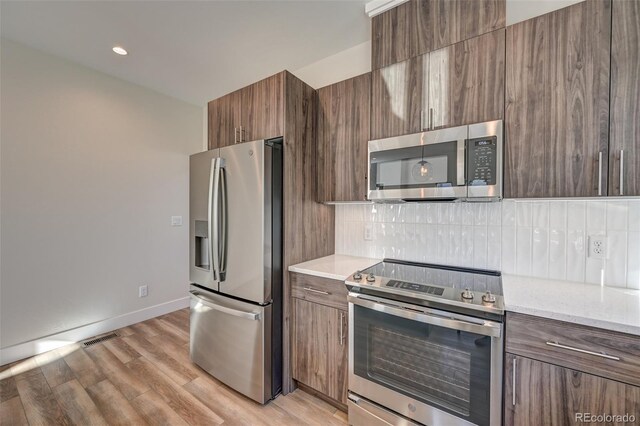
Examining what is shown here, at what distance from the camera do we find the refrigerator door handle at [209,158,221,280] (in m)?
1.89

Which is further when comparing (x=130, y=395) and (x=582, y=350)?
(x=130, y=395)

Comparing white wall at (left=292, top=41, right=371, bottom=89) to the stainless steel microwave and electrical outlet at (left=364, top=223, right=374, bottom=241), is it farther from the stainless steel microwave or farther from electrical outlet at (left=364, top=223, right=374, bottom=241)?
electrical outlet at (left=364, top=223, right=374, bottom=241)

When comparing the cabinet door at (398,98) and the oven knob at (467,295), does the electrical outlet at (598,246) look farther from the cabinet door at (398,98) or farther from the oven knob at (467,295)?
the cabinet door at (398,98)

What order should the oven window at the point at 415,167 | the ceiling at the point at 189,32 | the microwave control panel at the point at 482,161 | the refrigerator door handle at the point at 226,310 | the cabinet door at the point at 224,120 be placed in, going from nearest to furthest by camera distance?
the microwave control panel at the point at 482,161 < the oven window at the point at 415,167 < the refrigerator door handle at the point at 226,310 < the ceiling at the point at 189,32 < the cabinet door at the point at 224,120

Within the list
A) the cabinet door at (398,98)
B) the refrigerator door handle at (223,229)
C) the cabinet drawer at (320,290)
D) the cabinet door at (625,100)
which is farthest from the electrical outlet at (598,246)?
the refrigerator door handle at (223,229)

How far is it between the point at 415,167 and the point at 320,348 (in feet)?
4.43

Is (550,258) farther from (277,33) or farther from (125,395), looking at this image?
(125,395)

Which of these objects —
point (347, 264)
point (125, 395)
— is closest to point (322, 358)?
point (347, 264)

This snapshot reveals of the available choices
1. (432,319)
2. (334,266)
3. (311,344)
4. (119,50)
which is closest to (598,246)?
(432,319)

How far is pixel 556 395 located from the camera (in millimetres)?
1027

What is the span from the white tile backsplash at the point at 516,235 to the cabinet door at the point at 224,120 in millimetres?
1257

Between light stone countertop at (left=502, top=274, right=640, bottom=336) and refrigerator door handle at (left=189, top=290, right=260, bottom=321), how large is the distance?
144 centimetres

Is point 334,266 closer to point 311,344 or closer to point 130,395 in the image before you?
point 311,344

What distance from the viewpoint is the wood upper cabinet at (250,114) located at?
181 centimetres
